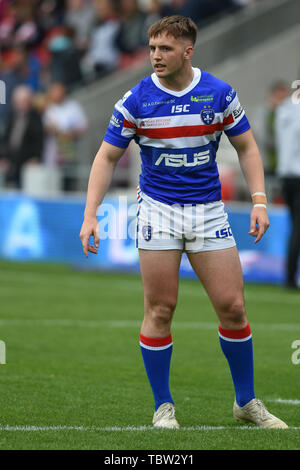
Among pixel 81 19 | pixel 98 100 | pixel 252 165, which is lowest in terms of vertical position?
pixel 252 165

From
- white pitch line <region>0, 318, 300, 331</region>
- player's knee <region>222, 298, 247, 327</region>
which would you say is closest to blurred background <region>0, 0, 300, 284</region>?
white pitch line <region>0, 318, 300, 331</region>

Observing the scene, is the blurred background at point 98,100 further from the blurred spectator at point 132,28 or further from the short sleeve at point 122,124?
the short sleeve at point 122,124

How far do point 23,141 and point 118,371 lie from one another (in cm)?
1079

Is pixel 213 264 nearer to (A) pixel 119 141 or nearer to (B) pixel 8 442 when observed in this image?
(A) pixel 119 141

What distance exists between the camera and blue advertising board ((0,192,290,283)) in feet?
45.1

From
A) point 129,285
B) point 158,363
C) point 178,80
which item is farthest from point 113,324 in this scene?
point 178,80

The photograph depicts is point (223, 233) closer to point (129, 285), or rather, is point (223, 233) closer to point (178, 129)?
point (178, 129)

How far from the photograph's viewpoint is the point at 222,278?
5.54 m

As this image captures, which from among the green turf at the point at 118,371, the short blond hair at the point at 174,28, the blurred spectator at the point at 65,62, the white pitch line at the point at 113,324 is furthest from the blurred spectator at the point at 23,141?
the short blond hair at the point at 174,28

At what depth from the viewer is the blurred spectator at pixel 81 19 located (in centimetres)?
2128

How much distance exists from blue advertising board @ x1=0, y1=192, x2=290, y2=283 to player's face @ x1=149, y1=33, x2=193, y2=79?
27.2 feet

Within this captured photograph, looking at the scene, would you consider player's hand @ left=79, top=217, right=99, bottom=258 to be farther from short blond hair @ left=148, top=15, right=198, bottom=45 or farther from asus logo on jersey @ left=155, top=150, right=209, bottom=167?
short blond hair @ left=148, top=15, right=198, bottom=45

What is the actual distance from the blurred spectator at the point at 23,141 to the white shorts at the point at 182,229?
1223cm

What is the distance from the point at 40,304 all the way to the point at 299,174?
373cm
